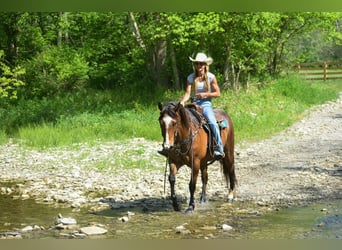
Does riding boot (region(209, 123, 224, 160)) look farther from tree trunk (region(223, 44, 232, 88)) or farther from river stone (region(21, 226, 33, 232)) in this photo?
tree trunk (region(223, 44, 232, 88))

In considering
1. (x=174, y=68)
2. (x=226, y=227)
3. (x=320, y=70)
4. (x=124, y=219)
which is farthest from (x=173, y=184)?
(x=320, y=70)

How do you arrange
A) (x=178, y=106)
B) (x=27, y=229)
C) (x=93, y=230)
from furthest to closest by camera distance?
(x=178, y=106), (x=27, y=229), (x=93, y=230)

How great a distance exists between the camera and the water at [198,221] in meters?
4.33

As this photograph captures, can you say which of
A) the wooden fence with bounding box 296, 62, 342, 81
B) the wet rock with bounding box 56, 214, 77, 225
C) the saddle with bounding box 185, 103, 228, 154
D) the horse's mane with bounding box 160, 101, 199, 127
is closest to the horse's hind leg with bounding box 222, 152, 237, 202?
the saddle with bounding box 185, 103, 228, 154

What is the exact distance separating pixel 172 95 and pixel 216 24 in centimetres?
137

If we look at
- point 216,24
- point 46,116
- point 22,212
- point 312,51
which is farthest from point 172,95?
point 312,51

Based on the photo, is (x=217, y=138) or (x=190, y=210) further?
(x=217, y=138)

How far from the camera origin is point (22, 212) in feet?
17.7

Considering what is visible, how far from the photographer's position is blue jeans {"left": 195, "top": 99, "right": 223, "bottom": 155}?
525cm

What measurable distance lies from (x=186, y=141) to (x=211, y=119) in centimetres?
41

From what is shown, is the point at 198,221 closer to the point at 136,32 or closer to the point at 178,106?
the point at 178,106

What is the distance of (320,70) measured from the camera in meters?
15.0

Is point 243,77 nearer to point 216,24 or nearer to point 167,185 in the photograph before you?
point 216,24

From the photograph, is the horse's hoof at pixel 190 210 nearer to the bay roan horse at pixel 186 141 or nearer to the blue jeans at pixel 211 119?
the bay roan horse at pixel 186 141
